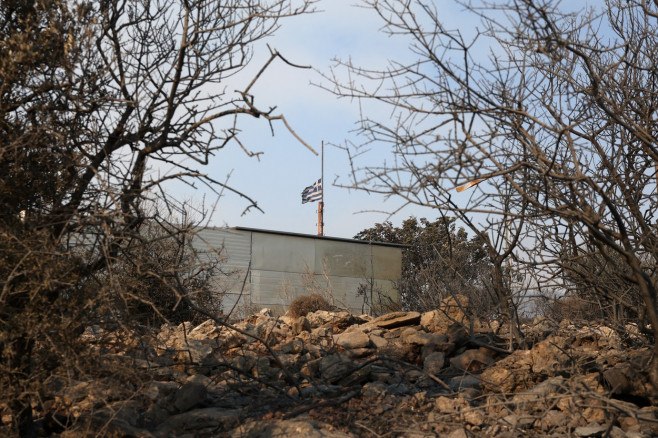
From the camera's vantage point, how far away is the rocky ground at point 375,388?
20.9 feet

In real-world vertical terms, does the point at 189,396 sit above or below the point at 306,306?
below

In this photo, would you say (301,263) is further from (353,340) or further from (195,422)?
(195,422)

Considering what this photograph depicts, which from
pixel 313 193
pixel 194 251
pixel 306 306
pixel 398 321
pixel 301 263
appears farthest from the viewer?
pixel 313 193

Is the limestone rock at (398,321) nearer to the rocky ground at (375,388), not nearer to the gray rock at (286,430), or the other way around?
the rocky ground at (375,388)

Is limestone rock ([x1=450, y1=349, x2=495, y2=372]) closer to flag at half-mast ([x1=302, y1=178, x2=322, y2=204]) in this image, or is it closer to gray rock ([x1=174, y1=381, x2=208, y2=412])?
gray rock ([x1=174, y1=381, x2=208, y2=412])

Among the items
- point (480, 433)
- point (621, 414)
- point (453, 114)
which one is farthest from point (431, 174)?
point (621, 414)

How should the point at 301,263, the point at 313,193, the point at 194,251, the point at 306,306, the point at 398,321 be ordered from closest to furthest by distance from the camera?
1. the point at 194,251
2. the point at 398,321
3. the point at 306,306
4. the point at 301,263
5. the point at 313,193

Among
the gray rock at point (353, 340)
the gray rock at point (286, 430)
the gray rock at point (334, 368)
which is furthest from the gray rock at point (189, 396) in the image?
the gray rock at point (353, 340)

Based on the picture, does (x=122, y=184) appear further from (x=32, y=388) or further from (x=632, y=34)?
(x=632, y=34)

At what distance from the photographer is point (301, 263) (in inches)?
1063

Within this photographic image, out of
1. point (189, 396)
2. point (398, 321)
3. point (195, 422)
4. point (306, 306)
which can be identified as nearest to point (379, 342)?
point (398, 321)

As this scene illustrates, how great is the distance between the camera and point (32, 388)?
19.0 ft

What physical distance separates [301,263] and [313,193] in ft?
20.9

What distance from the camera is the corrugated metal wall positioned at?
25500mm
